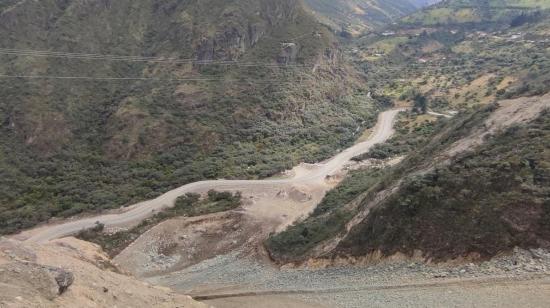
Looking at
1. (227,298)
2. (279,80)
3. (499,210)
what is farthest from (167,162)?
(499,210)

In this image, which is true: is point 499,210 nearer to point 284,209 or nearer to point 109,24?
point 284,209

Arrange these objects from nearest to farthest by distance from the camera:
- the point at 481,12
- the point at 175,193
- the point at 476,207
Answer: the point at 476,207
the point at 175,193
the point at 481,12

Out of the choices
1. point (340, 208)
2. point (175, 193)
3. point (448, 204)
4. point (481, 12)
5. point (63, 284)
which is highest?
point (481, 12)

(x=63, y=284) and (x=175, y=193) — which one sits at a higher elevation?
(x=63, y=284)

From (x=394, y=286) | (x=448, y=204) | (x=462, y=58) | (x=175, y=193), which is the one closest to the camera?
(x=394, y=286)

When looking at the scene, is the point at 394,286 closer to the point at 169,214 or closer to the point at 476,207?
the point at 476,207

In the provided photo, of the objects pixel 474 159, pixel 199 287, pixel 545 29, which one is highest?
pixel 545 29

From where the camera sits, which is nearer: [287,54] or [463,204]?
[463,204]

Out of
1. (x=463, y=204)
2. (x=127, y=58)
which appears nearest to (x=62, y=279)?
(x=463, y=204)
